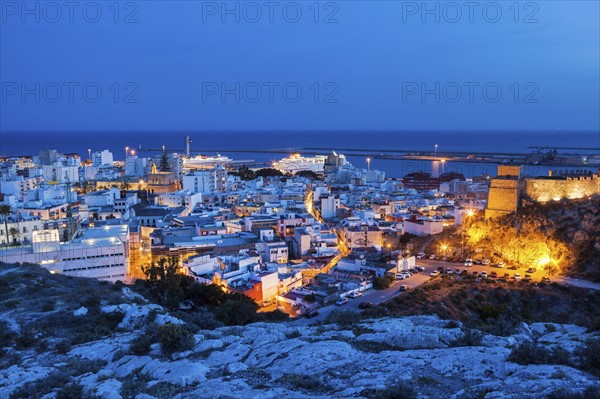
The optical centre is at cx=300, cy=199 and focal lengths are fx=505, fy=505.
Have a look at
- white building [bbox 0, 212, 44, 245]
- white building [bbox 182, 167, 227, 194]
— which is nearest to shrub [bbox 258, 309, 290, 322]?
white building [bbox 0, 212, 44, 245]

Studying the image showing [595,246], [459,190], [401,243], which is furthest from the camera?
[459,190]

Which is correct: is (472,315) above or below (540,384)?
below

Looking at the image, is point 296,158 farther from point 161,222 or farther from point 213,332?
point 213,332

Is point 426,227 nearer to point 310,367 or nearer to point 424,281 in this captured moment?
point 424,281

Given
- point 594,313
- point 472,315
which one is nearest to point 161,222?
point 472,315

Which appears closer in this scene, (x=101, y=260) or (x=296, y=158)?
(x=101, y=260)

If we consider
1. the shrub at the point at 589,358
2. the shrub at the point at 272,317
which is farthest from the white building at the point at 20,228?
the shrub at the point at 589,358
